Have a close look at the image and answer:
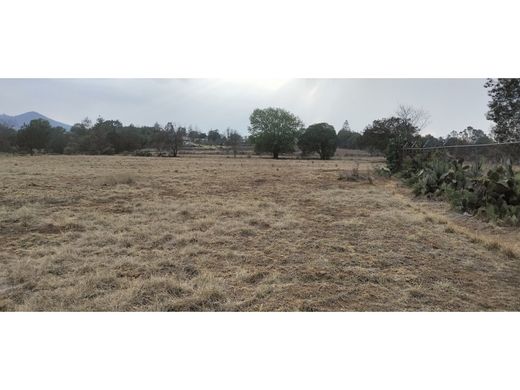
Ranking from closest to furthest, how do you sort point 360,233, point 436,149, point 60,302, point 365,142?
point 60,302 < point 360,233 < point 436,149 < point 365,142

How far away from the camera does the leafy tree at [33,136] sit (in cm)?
4253

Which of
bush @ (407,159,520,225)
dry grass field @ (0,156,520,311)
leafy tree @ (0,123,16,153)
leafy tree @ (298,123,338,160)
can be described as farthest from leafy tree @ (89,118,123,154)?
bush @ (407,159,520,225)

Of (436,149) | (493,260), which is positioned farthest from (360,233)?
(436,149)

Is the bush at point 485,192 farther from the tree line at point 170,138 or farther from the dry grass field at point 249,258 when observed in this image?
the tree line at point 170,138

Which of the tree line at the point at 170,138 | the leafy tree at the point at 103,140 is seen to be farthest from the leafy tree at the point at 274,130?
the leafy tree at the point at 103,140

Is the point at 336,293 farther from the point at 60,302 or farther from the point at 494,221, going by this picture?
the point at 494,221

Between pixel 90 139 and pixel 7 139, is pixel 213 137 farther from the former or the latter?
pixel 7 139

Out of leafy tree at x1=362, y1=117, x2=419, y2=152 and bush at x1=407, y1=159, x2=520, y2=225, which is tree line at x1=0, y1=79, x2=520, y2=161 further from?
bush at x1=407, y1=159, x2=520, y2=225

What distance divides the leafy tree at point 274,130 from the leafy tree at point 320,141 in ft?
7.64

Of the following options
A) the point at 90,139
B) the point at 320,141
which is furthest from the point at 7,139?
the point at 320,141

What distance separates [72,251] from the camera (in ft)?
12.5

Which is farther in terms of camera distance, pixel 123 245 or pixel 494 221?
pixel 494 221

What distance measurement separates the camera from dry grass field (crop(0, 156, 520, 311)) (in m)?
2.66

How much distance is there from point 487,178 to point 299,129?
152 feet
